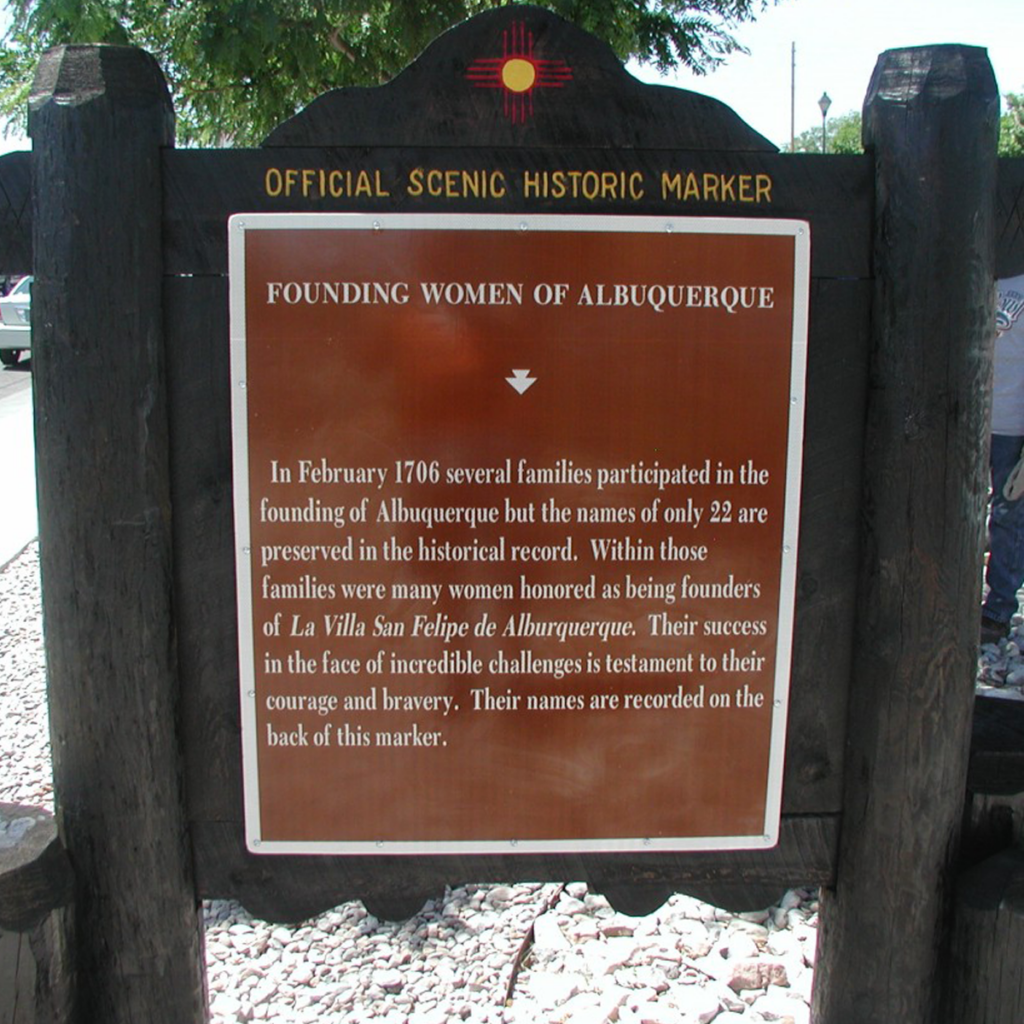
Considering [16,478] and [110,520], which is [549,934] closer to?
[110,520]

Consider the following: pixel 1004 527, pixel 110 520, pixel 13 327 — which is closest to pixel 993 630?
pixel 1004 527

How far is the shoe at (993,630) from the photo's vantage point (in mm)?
4961

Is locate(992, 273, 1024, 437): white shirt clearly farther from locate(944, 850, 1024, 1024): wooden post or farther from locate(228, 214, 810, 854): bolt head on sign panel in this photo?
locate(228, 214, 810, 854): bolt head on sign panel

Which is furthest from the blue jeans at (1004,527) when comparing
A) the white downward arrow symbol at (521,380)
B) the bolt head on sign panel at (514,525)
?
the white downward arrow symbol at (521,380)

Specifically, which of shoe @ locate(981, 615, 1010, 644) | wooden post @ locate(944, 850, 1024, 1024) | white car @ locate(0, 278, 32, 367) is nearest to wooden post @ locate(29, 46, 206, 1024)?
wooden post @ locate(944, 850, 1024, 1024)

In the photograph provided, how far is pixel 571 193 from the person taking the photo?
1609 mm

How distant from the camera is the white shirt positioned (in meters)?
4.48

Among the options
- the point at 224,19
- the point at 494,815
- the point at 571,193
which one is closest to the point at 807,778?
the point at 494,815

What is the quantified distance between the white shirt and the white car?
58.6 ft

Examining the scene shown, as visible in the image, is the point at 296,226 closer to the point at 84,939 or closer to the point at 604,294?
the point at 604,294

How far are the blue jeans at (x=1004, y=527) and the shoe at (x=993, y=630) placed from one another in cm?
19

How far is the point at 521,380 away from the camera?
163cm

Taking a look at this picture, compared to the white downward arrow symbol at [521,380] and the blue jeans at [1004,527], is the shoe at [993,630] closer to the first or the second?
the blue jeans at [1004,527]

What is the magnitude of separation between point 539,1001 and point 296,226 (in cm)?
202
